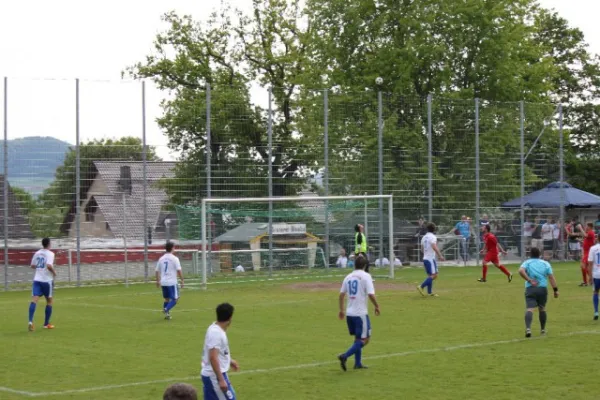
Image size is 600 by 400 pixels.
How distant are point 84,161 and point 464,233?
54.1 ft

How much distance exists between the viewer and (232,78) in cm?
6384

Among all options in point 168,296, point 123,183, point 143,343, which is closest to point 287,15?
point 123,183

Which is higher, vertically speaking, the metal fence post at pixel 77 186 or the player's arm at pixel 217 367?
the metal fence post at pixel 77 186

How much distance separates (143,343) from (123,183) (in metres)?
18.4

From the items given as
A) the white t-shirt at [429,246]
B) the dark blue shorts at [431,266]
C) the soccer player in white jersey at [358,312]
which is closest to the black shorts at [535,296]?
the soccer player in white jersey at [358,312]

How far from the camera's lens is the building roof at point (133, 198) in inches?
1444

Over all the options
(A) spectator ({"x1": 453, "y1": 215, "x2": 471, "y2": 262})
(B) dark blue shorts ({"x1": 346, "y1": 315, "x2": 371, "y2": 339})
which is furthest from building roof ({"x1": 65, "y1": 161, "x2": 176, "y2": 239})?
(B) dark blue shorts ({"x1": 346, "y1": 315, "x2": 371, "y2": 339})

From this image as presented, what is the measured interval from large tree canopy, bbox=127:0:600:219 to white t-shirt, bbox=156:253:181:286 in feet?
45.0

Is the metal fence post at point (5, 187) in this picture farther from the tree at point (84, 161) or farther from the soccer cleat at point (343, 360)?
the soccer cleat at point (343, 360)

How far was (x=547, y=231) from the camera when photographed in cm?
4609

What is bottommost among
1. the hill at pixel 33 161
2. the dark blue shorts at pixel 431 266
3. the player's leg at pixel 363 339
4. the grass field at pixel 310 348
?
the grass field at pixel 310 348

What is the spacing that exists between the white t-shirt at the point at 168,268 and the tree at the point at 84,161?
1271 cm

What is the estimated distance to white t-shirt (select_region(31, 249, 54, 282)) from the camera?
74.5 ft

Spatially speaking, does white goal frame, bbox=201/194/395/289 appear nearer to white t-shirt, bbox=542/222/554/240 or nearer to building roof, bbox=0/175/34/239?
building roof, bbox=0/175/34/239
